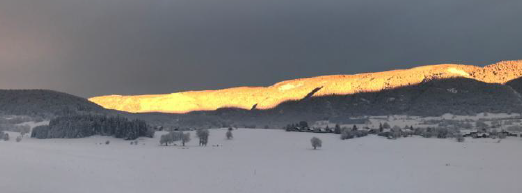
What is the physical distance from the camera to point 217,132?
1628 inches

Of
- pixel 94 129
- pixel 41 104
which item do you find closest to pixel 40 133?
pixel 94 129

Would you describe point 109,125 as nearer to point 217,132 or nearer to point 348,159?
point 217,132

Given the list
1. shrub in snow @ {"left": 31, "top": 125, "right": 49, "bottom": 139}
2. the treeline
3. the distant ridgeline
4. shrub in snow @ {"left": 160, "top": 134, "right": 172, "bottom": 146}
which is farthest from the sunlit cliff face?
shrub in snow @ {"left": 31, "top": 125, "right": 49, "bottom": 139}

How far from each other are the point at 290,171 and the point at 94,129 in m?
24.4

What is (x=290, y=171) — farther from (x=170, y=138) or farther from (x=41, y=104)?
(x=41, y=104)

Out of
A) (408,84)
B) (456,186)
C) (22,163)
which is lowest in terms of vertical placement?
(456,186)

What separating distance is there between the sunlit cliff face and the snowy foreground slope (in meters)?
50.1

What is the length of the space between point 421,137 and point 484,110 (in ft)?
107

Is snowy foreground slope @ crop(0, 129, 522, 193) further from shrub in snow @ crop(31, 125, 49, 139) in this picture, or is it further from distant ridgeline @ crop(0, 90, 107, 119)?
distant ridgeline @ crop(0, 90, 107, 119)

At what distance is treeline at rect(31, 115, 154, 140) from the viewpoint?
36938mm

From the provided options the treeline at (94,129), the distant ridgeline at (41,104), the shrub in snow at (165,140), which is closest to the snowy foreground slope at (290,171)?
the shrub in snow at (165,140)

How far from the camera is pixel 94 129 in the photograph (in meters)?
37.8

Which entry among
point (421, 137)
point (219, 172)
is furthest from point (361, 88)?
point (219, 172)

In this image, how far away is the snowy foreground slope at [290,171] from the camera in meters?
14.0
